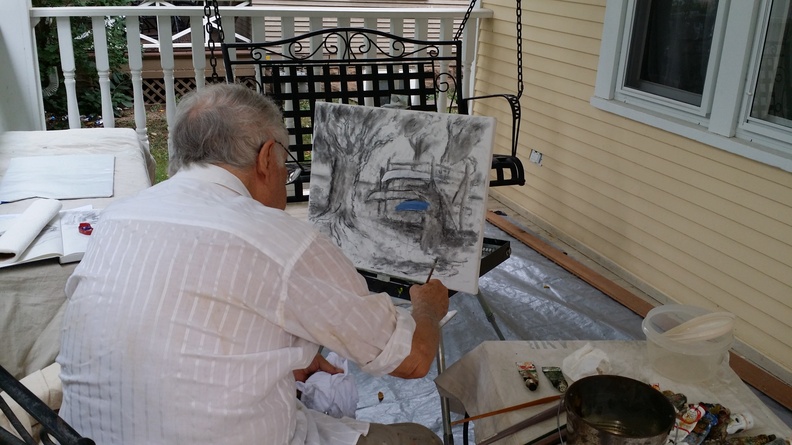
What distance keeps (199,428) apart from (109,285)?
11.5 inches

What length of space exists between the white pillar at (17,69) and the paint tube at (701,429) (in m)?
3.51

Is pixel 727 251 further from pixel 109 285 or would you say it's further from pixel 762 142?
pixel 109 285

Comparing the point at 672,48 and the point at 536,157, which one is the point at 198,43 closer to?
the point at 536,157

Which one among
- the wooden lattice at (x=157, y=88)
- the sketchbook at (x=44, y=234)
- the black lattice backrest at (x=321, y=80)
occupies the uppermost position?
the black lattice backrest at (x=321, y=80)

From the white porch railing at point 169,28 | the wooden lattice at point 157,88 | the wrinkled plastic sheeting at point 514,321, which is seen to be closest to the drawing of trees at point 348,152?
the wrinkled plastic sheeting at point 514,321

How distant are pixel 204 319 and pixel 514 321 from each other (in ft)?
6.87

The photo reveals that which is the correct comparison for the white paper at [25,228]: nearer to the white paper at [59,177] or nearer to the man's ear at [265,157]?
the white paper at [59,177]

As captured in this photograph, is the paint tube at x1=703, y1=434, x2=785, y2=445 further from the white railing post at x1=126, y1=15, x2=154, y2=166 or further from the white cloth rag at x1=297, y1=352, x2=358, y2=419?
the white railing post at x1=126, y1=15, x2=154, y2=166

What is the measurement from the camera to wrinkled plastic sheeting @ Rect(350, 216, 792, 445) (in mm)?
2518

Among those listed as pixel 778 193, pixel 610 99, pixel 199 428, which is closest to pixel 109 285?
pixel 199 428

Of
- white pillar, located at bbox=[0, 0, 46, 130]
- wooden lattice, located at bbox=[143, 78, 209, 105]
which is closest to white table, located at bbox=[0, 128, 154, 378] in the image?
white pillar, located at bbox=[0, 0, 46, 130]

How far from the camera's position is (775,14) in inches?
104

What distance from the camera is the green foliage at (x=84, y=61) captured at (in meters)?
6.80

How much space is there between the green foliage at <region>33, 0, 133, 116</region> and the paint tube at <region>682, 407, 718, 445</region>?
6834mm
